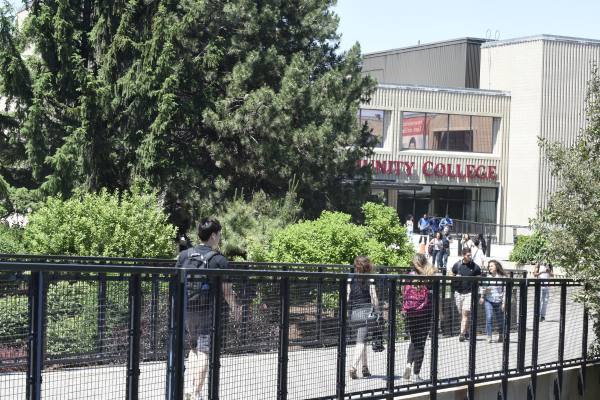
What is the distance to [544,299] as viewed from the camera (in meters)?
14.7

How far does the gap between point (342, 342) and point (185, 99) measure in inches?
731

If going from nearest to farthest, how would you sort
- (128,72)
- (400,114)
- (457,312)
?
(457,312) → (128,72) → (400,114)

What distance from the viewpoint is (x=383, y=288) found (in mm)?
11070

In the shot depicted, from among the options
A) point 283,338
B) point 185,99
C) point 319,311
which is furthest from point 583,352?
point 185,99

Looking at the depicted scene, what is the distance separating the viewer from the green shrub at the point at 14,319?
7270 millimetres

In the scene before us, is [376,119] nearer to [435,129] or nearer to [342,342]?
[435,129]

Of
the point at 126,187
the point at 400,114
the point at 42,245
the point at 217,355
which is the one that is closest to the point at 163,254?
the point at 42,245

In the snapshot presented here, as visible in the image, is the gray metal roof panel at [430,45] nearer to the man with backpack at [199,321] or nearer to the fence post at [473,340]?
the fence post at [473,340]

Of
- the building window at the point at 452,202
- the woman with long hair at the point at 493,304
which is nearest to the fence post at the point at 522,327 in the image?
the woman with long hair at the point at 493,304

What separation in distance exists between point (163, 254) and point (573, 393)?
8604 mm

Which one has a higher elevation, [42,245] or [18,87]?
[18,87]

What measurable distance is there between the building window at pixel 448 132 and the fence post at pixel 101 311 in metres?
52.8

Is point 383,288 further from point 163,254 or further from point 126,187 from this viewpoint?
point 126,187

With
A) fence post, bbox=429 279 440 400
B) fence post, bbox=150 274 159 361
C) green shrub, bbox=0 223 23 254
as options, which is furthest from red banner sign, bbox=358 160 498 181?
fence post, bbox=150 274 159 361
